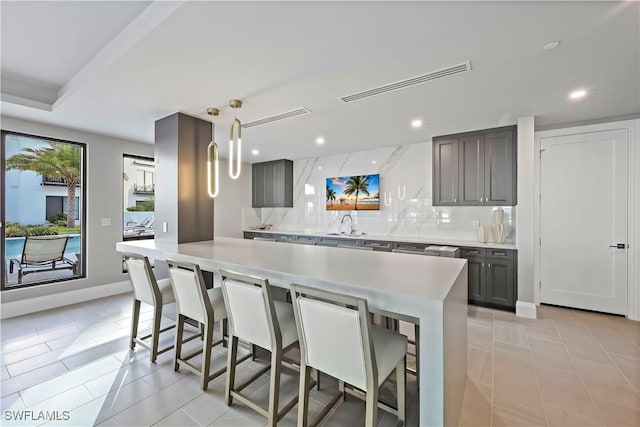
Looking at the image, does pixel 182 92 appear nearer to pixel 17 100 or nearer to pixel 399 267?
pixel 17 100

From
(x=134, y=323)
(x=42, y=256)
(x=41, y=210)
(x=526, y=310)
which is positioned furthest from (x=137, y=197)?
(x=526, y=310)

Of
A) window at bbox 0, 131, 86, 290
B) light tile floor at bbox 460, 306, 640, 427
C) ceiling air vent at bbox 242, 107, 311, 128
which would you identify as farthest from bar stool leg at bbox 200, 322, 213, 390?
window at bbox 0, 131, 86, 290

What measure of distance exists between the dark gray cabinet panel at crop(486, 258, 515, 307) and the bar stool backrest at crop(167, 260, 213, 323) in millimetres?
3508

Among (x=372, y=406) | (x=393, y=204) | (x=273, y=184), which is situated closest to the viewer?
(x=372, y=406)

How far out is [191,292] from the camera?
2.08m

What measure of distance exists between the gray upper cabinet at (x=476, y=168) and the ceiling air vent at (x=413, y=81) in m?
1.93

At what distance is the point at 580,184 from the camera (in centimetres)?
359

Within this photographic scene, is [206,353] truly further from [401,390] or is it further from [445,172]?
[445,172]

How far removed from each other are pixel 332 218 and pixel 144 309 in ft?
11.6

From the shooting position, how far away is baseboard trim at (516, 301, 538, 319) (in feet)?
11.0

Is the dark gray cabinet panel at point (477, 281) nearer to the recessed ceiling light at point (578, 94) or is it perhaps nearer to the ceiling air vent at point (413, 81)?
the recessed ceiling light at point (578, 94)

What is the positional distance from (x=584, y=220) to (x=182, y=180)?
5.10 m

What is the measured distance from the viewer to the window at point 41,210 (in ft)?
11.6

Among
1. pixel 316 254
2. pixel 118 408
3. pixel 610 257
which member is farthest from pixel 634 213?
pixel 118 408
